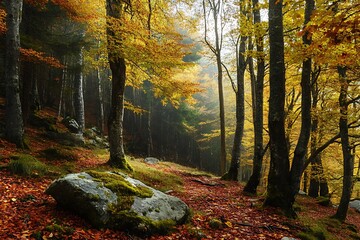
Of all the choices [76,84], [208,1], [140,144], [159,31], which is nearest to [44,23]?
[76,84]

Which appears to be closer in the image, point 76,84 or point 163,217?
point 163,217

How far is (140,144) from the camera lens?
2867cm

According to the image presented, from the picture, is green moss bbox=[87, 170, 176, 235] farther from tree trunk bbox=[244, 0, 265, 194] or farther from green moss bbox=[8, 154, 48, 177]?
tree trunk bbox=[244, 0, 265, 194]

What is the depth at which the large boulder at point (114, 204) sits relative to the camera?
424cm

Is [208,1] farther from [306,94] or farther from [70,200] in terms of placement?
[70,200]

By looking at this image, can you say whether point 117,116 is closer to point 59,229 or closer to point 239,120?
point 59,229

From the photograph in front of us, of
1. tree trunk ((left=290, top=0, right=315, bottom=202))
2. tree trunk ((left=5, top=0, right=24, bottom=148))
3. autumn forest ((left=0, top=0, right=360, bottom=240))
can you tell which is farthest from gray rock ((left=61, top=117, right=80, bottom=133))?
tree trunk ((left=290, top=0, right=315, bottom=202))

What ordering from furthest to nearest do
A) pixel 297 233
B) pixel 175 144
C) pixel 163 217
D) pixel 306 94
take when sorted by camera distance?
pixel 175 144 → pixel 306 94 → pixel 297 233 → pixel 163 217

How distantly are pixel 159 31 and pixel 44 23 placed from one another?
738 centimetres

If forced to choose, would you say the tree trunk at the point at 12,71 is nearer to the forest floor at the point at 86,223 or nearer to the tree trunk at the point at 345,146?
the forest floor at the point at 86,223

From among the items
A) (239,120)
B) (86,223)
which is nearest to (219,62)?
(239,120)

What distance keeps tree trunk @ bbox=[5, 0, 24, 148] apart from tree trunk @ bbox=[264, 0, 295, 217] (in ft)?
28.0

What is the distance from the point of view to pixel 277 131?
6.53 meters

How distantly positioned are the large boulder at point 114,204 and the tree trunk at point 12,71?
18.8 feet
